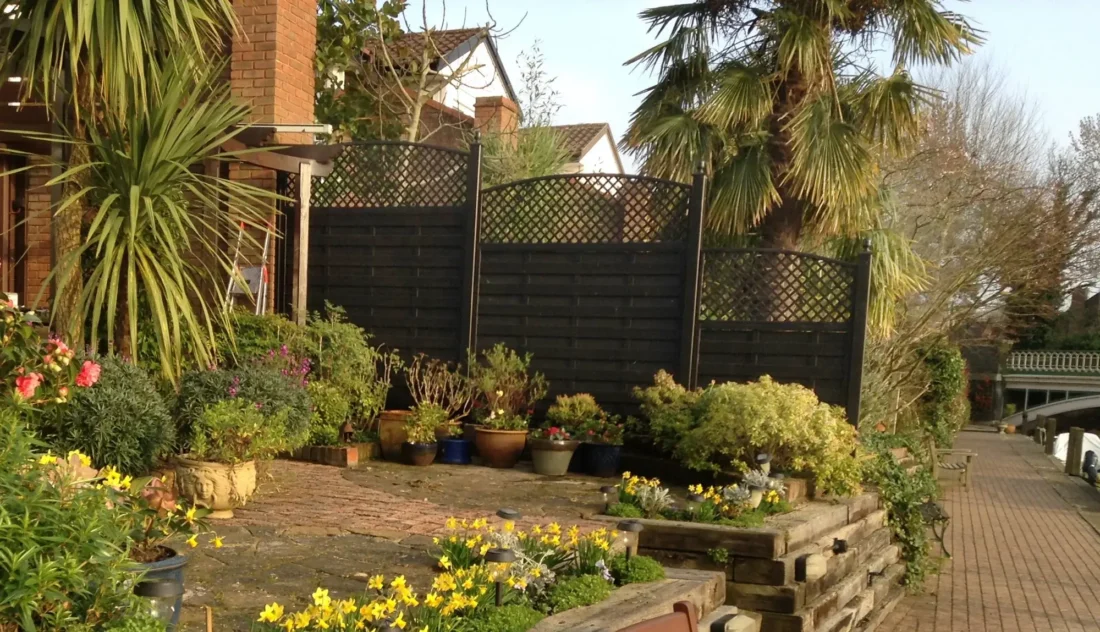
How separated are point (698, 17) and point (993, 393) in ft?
103

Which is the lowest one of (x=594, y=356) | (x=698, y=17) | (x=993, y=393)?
(x=993, y=393)

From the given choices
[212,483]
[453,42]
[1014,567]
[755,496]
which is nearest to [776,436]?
[755,496]

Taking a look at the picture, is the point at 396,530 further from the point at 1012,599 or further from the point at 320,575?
the point at 1012,599

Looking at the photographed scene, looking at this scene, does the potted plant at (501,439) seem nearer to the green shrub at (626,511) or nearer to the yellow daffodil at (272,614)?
the green shrub at (626,511)

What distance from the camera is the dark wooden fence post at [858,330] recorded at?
739 cm

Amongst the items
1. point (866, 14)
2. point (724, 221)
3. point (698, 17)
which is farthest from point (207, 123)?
point (866, 14)

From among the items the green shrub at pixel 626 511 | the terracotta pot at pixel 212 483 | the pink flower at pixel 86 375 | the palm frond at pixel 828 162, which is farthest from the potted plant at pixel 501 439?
the pink flower at pixel 86 375

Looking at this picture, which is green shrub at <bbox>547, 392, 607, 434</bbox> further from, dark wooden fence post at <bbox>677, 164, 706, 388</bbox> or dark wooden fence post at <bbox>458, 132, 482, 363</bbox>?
dark wooden fence post at <bbox>458, 132, 482, 363</bbox>

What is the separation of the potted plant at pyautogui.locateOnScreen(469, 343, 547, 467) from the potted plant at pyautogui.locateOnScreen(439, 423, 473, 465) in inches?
3.9

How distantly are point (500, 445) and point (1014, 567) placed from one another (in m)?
5.38

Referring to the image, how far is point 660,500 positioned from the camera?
560 cm

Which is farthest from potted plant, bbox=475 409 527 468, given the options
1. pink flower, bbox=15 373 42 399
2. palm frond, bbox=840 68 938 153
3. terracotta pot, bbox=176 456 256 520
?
palm frond, bbox=840 68 938 153

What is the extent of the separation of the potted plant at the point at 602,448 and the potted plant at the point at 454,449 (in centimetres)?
96

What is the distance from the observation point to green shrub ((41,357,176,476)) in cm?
501
